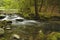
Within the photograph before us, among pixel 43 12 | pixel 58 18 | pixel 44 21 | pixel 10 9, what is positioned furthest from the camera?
pixel 10 9

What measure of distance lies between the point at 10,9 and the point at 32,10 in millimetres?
4616

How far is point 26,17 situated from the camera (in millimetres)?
13586

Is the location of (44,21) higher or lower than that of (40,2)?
lower

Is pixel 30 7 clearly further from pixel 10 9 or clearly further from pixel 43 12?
pixel 10 9

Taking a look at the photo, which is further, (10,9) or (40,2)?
(10,9)

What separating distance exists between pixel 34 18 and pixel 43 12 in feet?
4.72

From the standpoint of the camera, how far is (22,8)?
13.0m

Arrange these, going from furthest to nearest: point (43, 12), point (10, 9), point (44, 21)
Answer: point (10, 9)
point (43, 12)
point (44, 21)

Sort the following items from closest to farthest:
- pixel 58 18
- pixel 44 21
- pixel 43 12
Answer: pixel 44 21
pixel 58 18
pixel 43 12

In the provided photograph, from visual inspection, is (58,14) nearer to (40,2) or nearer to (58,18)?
(58,18)

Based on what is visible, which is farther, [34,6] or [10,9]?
[10,9]

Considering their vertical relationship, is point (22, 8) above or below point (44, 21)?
above

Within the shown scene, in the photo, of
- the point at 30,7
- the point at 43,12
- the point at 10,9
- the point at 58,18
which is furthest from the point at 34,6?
the point at 10,9

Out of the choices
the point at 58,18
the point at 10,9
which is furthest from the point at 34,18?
the point at 10,9
